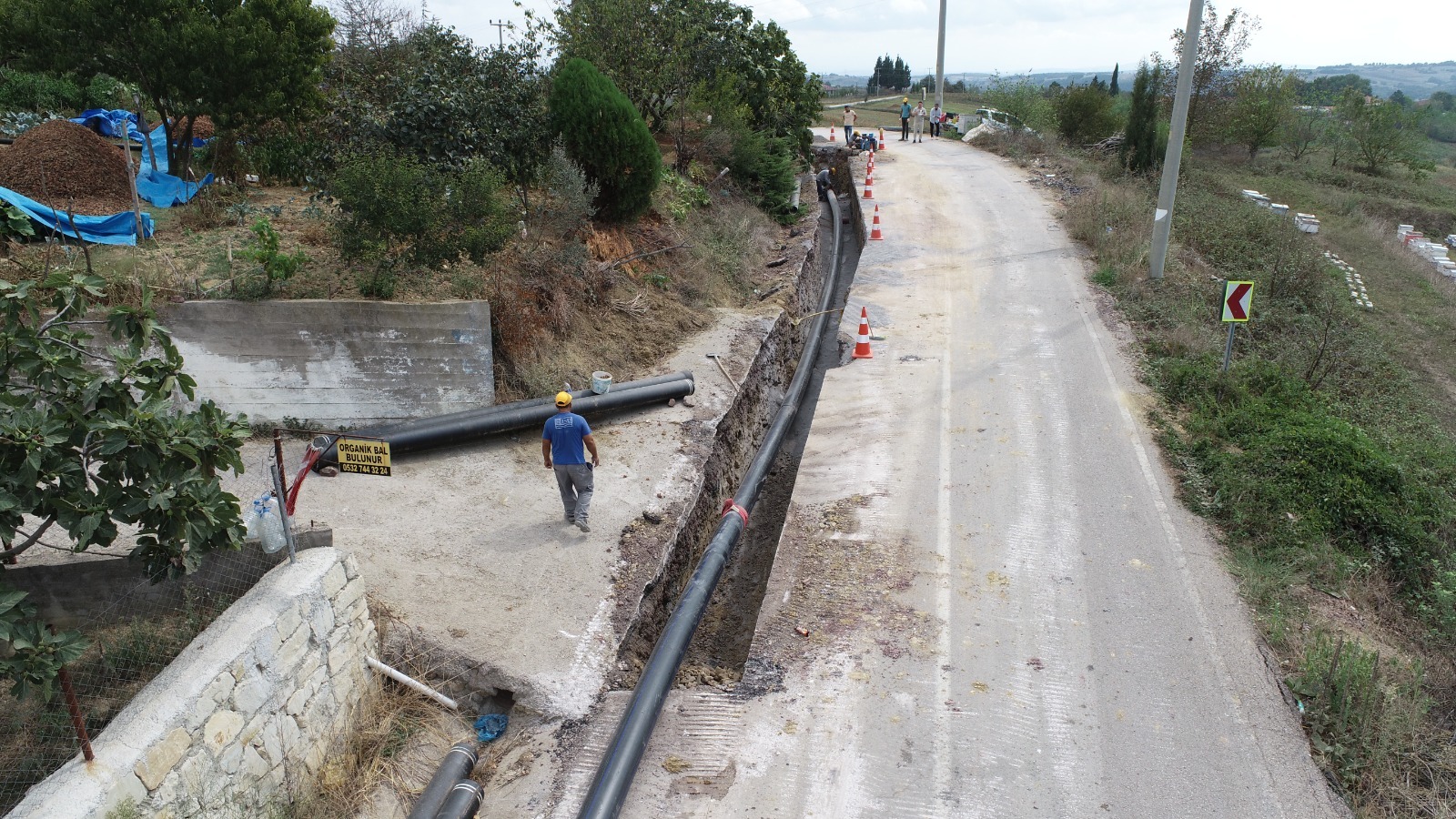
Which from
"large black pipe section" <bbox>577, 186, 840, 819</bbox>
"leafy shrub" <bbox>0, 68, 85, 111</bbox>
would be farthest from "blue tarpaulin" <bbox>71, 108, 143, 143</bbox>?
"large black pipe section" <bbox>577, 186, 840, 819</bbox>

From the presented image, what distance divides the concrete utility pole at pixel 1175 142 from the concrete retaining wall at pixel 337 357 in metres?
11.5

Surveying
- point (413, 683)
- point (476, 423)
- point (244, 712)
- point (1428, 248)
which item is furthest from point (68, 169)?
point (1428, 248)

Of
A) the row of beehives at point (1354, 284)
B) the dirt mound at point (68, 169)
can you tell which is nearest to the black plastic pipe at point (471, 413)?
the dirt mound at point (68, 169)

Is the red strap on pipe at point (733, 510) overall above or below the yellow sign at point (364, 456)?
below

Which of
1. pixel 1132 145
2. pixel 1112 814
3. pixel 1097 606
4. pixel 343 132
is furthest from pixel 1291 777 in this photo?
pixel 1132 145

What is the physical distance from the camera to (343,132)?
12703 mm

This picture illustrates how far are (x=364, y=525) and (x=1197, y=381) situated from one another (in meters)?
10.4

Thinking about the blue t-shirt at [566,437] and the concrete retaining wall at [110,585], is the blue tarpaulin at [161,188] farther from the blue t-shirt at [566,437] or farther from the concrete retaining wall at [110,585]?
the concrete retaining wall at [110,585]

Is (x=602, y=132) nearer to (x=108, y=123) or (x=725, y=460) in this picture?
(x=725, y=460)

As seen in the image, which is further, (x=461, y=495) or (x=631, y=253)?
(x=631, y=253)

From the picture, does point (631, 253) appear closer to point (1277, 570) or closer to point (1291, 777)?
point (1277, 570)

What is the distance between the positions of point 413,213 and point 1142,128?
20.2 m

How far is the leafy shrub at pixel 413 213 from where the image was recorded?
10.1 metres

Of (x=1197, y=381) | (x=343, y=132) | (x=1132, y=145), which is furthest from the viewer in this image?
(x=1132, y=145)
